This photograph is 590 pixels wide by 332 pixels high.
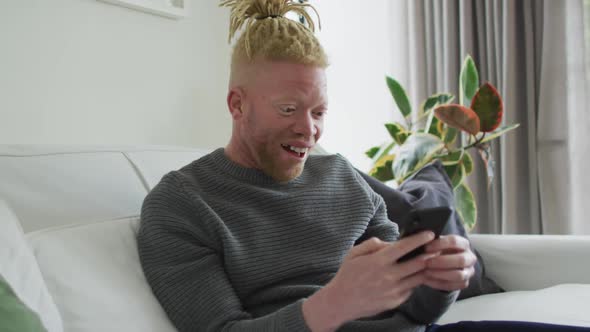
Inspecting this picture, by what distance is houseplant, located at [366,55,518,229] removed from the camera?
6.60 ft

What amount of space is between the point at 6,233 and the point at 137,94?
1.53 meters

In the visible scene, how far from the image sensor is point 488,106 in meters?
2.04

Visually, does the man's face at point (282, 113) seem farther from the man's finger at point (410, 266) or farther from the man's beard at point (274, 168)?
the man's finger at point (410, 266)

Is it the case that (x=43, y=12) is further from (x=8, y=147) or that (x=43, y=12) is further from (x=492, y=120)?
(x=492, y=120)

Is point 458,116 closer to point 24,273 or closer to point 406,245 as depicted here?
point 406,245

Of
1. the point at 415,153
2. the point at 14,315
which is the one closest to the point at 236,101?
the point at 14,315

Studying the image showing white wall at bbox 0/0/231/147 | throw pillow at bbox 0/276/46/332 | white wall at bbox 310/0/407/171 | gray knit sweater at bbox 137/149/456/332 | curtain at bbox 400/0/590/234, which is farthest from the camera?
white wall at bbox 310/0/407/171

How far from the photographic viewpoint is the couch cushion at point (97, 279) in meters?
0.84

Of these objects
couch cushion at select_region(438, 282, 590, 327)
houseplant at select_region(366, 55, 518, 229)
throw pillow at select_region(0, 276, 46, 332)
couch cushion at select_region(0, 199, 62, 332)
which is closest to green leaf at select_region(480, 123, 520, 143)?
houseplant at select_region(366, 55, 518, 229)

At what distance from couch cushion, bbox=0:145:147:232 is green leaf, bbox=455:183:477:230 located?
4.31 feet

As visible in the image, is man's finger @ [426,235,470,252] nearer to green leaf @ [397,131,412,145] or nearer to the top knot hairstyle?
the top knot hairstyle

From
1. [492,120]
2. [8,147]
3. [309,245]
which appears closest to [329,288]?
[309,245]

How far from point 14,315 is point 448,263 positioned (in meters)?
0.55

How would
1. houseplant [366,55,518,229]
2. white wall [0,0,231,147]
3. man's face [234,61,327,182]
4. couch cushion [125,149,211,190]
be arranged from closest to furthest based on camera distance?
man's face [234,61,327,182]
couch cushion [125,149,211,190]
white wall [0,0,231,147]
houseplant [366,55,518,229]
